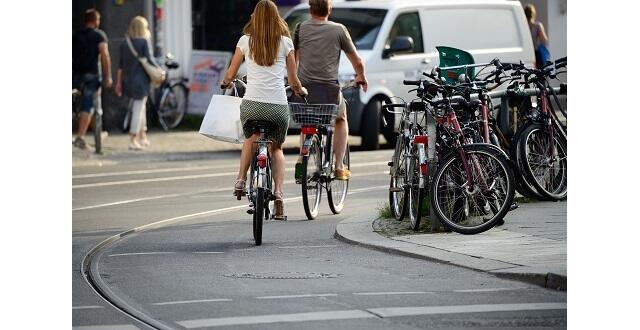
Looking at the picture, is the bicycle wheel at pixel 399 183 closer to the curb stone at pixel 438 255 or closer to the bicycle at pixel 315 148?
the curb stone at pixel 438 255

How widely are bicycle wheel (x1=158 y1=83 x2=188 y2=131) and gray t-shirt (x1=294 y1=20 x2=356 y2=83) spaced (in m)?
12.3

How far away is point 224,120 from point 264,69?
0.52 metres

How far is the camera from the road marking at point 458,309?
9.20 meters

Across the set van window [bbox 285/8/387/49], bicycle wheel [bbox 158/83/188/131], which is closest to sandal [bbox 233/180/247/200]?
van window [bbox 285/8/387/49]

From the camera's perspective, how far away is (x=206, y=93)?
27.6m

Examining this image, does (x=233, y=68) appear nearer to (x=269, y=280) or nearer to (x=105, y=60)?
(x=269, y=280)

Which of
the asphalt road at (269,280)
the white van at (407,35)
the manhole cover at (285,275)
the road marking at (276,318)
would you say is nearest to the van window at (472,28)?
the white van at (407,35)

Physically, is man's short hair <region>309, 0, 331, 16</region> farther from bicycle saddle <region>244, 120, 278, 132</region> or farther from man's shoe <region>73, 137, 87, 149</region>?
man's shoe <region>73, 137, 87, 149</region>

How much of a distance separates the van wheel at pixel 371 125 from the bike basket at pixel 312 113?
28.0 ft

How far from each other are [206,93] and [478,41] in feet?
17.5

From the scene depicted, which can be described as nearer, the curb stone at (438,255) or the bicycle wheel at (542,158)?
the curb stone at (438,255)

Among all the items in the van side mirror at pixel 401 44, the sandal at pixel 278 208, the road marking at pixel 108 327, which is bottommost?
the road marking at pixel 108 327
